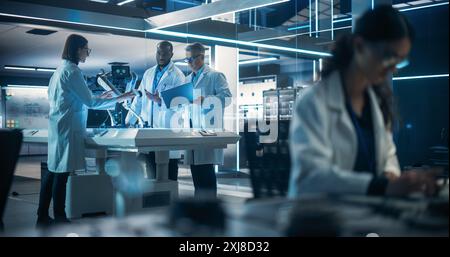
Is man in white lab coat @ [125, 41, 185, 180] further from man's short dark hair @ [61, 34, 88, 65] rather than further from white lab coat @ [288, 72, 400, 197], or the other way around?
white lab coat @ [288, 72, 400, 197]

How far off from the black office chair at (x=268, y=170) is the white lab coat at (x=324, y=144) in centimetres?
26

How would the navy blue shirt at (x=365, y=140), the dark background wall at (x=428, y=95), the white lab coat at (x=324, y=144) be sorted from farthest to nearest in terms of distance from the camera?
the dark background wall at (x=428, y=95) → the navy blue shirt at (x=365, y=140) → the white lab coat at (x=324, y=144)

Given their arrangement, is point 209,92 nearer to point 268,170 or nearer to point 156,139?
point 156,139

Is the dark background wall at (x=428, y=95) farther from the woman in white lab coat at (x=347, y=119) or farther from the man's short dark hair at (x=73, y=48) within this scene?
the man's short dark hair at (x=73, y=48)

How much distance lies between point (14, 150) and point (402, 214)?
885mm

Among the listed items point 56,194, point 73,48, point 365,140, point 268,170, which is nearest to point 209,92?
point 73,48

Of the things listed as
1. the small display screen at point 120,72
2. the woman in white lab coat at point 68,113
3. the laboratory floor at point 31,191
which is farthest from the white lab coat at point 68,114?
the small display screen at point 120,72

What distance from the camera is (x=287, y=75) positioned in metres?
4.57

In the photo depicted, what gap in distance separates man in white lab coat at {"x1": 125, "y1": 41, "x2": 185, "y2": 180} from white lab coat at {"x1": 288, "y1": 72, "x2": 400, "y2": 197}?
9.17 ft

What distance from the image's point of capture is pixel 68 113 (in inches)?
132

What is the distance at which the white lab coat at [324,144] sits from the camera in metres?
0.89

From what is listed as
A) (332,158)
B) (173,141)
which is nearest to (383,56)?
(332,158)

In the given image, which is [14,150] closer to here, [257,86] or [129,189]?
[129,189]

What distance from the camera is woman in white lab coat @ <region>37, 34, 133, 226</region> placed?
330 centimetres
